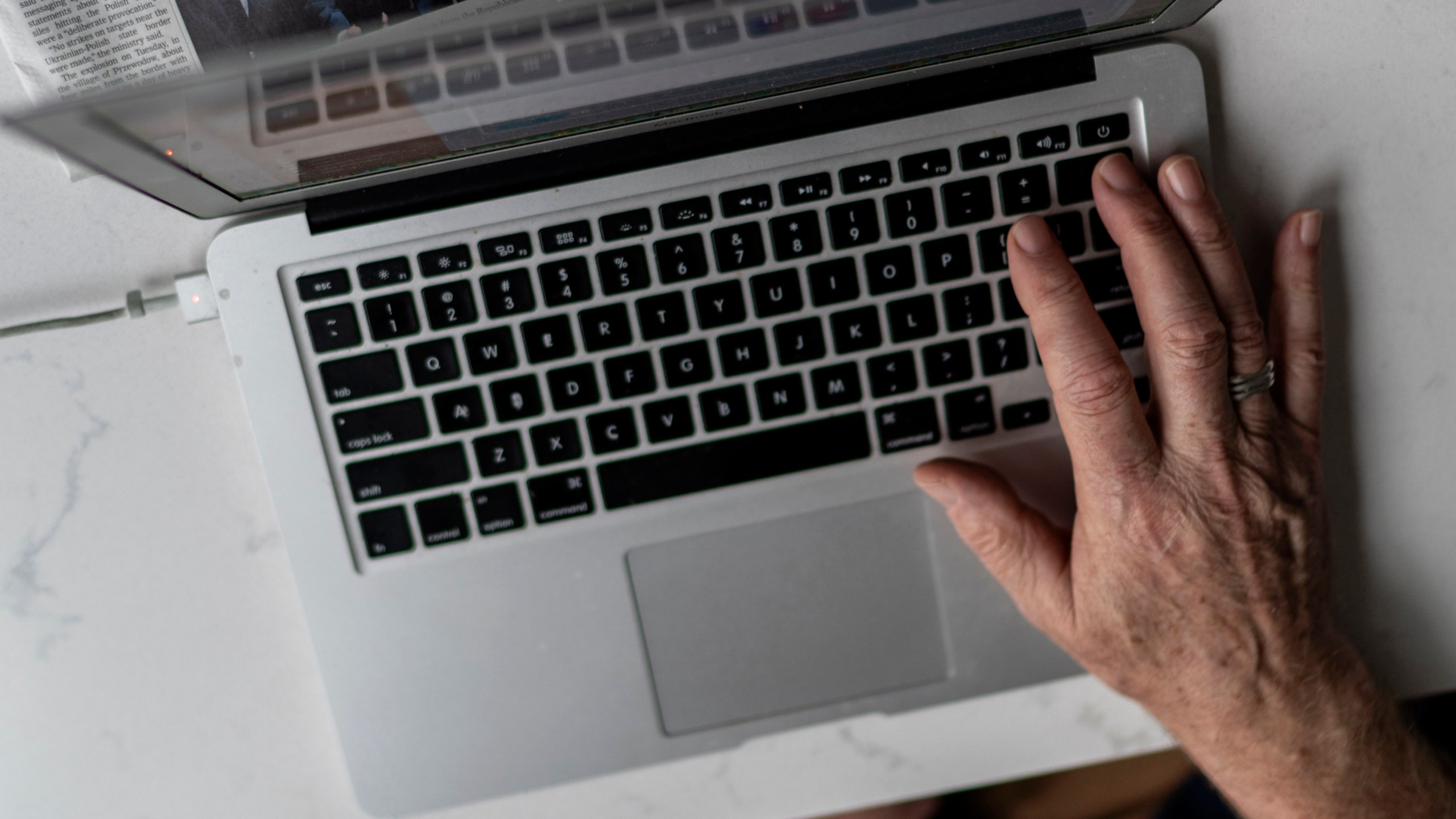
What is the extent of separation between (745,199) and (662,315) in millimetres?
88

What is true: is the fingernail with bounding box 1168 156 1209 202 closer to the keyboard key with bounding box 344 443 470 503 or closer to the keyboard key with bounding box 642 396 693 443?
the keyboard key with bounding box 642 396 693 443

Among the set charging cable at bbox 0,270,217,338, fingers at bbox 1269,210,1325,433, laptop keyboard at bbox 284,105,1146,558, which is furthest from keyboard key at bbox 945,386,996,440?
charging cable at bbox 0,270,217,338

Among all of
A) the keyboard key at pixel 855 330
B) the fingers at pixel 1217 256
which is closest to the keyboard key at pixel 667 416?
the keyboard key at pixel 855 330

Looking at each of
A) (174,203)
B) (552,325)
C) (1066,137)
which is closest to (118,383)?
(174,203)

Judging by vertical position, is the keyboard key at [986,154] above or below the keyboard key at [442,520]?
above

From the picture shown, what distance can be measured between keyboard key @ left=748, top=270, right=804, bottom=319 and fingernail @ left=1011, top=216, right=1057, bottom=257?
0.13 metres

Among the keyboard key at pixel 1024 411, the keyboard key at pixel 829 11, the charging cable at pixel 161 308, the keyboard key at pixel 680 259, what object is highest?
the keyboard key at pixel 829 11

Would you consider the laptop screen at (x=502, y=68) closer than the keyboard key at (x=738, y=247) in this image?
Yes

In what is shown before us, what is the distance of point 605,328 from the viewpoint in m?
0.53

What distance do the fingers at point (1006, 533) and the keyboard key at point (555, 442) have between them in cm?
22

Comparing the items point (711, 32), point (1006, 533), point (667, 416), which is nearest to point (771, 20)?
point (711, 32)

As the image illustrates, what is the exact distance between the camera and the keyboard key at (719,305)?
20.9 inches

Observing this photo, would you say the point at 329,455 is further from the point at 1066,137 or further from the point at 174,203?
the point at 1066,137

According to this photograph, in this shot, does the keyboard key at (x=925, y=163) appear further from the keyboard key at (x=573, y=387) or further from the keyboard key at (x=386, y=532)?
the keyboard key at (x=386, y=532)
